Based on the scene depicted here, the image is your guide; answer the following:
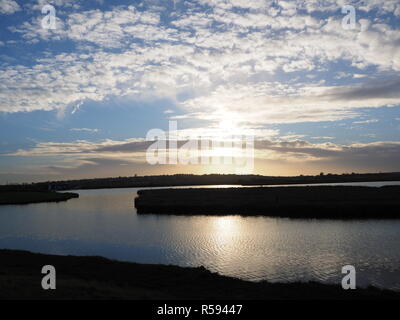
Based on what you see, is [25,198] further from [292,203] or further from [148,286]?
[148,286]

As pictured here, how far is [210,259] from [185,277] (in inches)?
308

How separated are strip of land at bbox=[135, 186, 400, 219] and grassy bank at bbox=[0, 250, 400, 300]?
126 feet

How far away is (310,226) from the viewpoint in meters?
45.6

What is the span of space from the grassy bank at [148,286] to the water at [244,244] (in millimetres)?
3218

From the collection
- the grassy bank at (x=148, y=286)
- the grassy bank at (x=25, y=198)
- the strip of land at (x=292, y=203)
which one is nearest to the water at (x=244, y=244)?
the grassy bank at (x=148, y=286)

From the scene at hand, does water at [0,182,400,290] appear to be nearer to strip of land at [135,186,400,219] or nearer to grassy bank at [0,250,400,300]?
grassy bank at [0,250,400,300]

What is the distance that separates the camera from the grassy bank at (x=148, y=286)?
16828 mm

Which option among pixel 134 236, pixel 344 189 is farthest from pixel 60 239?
pixel 344 189

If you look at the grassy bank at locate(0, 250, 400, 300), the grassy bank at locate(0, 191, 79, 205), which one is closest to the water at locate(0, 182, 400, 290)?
the grassy bank at locate(0, 250, 400, 300)

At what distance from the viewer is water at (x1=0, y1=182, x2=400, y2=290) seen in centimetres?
2462

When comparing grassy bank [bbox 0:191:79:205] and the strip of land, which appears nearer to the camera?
the strip of land

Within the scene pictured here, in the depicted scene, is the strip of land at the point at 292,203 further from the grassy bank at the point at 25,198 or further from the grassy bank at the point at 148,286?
the grassy bank at the point at 25,198

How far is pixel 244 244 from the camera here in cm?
3516
